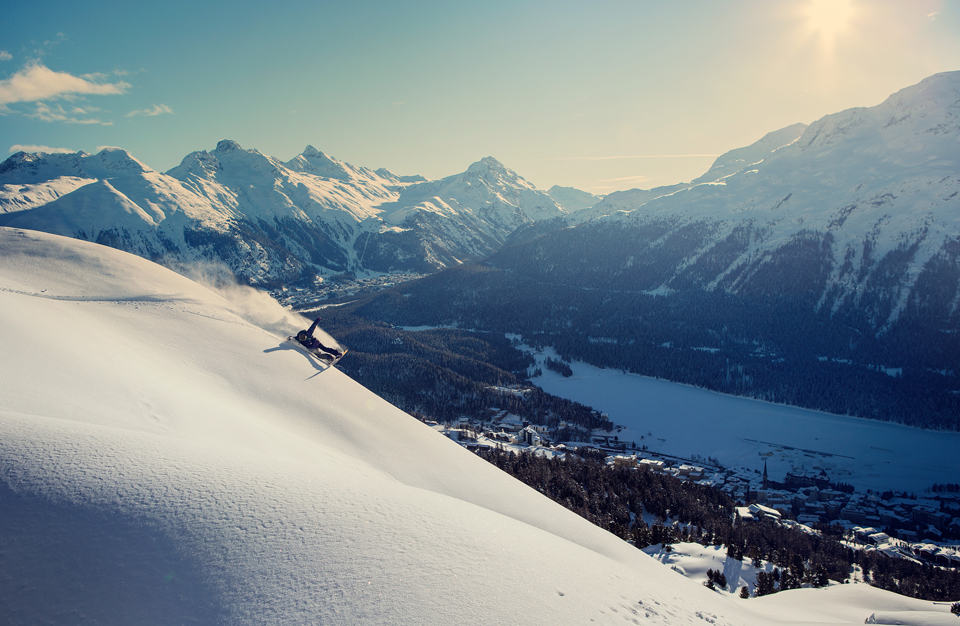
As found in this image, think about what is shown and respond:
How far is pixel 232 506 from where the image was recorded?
7465mm

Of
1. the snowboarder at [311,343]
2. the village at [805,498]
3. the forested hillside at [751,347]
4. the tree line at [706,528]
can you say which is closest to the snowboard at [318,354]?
the snowboarder at [311,343]

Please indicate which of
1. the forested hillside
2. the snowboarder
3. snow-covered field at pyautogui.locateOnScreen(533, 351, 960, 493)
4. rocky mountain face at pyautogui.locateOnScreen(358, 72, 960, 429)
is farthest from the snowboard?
rocky mountain face at pyautogui.locateOnScreen(358, 72, 960, 429)

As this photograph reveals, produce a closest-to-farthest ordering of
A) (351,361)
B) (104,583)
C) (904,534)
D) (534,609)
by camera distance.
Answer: (104,583) → (534,609) → (904,534) → (351,361)

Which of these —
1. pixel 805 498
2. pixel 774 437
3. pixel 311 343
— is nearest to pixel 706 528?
pixel 805 498

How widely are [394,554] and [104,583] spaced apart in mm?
3884

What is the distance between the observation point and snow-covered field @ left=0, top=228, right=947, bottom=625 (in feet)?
19.2

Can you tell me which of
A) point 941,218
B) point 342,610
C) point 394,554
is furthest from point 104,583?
point 941,218

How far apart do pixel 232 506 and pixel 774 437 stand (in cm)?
10747

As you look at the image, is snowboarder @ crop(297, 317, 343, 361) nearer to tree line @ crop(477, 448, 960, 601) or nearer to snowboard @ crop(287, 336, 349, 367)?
snowboard @ crop(287, 336, 349, 367)

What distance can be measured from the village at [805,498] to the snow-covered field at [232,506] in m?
49.8

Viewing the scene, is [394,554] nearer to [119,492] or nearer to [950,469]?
[119,492]

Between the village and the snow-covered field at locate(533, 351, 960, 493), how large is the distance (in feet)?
12.6

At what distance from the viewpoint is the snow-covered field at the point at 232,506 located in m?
5.86

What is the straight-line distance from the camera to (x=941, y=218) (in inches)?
6339
